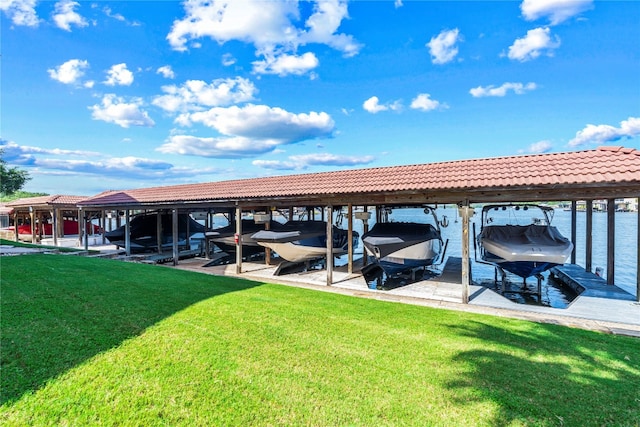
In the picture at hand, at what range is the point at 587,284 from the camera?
28.2ft

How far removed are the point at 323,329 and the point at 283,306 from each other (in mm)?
1223

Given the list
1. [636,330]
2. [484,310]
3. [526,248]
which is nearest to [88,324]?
[484,310]

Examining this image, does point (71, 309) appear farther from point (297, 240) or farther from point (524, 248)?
point (524, 248)

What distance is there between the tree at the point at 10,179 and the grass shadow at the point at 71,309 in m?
24.8

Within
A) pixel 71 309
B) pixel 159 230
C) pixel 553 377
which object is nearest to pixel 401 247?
pixel 553 377

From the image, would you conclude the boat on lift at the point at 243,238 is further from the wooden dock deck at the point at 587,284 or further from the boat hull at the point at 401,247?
the wooden dock deck at the point at 587,284

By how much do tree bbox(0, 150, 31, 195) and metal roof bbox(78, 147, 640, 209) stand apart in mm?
26921

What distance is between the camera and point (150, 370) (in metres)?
3.25

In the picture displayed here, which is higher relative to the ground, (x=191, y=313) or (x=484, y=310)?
(x=191, y=313)

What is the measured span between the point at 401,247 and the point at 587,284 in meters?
4.99

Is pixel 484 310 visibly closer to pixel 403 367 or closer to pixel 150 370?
pixel 403 367

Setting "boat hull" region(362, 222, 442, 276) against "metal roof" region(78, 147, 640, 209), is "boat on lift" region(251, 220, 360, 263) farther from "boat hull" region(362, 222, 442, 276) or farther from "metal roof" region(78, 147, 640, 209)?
"boat hull" region(362, 222, 442, 276)

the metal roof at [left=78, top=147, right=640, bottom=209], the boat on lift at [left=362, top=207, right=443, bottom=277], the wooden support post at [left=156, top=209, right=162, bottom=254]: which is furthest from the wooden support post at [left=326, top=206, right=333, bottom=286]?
the wooden support post at [left=156, top=209, right=162, bottom=254]

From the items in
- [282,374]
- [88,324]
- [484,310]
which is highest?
[88,324]
